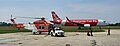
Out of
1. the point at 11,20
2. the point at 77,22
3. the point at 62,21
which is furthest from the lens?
the point at 62,21

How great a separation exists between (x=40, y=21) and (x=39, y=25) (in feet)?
3.75

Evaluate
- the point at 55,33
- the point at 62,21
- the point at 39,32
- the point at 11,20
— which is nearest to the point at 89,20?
the point at 62,21

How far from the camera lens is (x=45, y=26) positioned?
1914 inches

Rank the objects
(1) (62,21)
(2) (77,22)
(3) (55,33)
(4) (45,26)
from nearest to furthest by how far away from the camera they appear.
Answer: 1. (3) (55,33)
2. (4) (45,26)
3. (2) (77,22)
4. (1) (62,21)

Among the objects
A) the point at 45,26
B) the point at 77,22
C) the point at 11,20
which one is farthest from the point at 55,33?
the point at 77,22

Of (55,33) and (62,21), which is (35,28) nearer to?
(55,33)

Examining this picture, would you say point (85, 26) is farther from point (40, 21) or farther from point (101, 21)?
point (40, 21)

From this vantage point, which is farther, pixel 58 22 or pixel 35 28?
pixel 58 22

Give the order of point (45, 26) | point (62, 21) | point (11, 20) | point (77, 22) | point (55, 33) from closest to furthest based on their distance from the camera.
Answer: point (55, 33)
point (45, 26)
point (11, 20)
point (77, 22)
point (62, 21)

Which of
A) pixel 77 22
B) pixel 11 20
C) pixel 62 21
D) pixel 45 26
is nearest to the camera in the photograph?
pixel 45 26

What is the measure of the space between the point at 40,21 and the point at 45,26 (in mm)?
1679

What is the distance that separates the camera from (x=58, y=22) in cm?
10012

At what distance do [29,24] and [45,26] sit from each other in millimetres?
3324

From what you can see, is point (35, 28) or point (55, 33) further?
point (35, 28)
